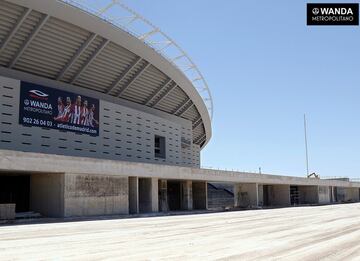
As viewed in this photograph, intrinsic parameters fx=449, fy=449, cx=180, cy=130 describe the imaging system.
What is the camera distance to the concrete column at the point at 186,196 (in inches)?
2014

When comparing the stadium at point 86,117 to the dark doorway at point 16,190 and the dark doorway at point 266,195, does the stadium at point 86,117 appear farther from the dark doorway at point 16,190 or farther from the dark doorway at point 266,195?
the dark doorway at point 266,195

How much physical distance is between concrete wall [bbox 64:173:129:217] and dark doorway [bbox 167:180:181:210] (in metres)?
16.0

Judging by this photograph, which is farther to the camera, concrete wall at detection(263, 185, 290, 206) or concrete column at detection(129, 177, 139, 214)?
concrete wall at detection(263, 185, 290, 206)

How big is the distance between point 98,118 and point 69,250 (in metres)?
33.6

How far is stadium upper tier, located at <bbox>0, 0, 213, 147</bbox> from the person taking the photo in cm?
3525

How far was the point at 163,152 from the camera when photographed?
56.4m

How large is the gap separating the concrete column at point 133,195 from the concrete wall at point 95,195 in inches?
46.4

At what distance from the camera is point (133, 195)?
127 feet

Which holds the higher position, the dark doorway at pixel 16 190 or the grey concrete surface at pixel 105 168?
the grey concrete surface at pixel 105 168

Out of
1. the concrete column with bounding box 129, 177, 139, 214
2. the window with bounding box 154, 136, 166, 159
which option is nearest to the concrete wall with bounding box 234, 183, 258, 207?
the window with bounding box 154, 136, 166, 159

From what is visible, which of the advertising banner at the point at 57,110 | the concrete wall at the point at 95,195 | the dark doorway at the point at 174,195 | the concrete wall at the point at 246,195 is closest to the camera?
the concrete wall at the point at 95,195

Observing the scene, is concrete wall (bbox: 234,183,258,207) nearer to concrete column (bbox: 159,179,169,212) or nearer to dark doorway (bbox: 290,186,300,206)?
concrete column (bbox: 159,179,169,212)

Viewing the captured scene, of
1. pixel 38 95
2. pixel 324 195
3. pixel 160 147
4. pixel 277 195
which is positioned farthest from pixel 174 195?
pixel 324 195

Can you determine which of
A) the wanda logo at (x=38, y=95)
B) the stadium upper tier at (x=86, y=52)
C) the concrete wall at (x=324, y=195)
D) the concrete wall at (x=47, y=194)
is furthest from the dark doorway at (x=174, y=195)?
the concrete wall at (x=324, y=195)
